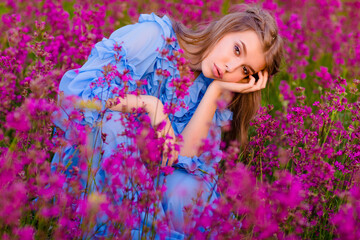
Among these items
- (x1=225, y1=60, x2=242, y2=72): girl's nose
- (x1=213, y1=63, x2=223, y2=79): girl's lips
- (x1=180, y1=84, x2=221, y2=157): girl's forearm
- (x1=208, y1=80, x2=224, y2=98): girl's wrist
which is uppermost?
(x1=225, y1=60, x2=242, y2=72): girl's nose

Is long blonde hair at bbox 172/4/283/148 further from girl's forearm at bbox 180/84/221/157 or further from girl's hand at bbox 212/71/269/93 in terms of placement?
girl's forearm at bbox 180/84/221/157

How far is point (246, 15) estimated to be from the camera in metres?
3.07

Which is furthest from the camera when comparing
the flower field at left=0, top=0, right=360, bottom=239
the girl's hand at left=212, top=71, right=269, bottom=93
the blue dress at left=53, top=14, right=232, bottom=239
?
the girl's hand at left=212, top=71, right=269, bottom=93

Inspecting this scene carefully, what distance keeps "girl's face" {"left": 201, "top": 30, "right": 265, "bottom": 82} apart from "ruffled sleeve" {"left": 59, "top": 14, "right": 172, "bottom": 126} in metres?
0.39

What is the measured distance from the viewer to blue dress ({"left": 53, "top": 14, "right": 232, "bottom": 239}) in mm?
2631

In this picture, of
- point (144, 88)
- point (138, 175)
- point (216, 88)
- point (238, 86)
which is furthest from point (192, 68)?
point (138, 175)

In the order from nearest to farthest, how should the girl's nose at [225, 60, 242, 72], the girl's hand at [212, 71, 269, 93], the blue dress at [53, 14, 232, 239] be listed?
the blue dress at [53, 14, 232, 239], the girl's nose at [225, 60, 242, 72], the girl's hand at [212, 71, 269, 93]

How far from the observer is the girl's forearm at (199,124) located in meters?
2.96

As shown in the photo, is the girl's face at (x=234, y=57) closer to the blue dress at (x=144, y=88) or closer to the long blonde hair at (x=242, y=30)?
the long blonde hair at (x=242, y=30)

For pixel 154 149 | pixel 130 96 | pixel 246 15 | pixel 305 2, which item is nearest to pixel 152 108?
pixel 130 96

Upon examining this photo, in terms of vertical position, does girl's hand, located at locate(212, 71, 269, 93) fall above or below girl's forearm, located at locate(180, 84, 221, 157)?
above

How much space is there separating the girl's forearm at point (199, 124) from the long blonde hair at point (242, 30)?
0.95ft

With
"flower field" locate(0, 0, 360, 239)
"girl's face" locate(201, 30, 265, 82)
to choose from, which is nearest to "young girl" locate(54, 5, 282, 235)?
"girl's face" locate(201, 30, 265, 82)

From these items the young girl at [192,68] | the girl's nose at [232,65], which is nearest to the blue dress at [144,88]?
the young girl at [192,68]
